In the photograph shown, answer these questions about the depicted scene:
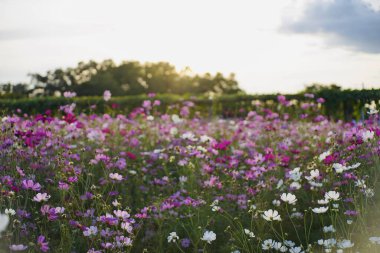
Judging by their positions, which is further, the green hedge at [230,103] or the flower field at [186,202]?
the green hedge at [230,103]

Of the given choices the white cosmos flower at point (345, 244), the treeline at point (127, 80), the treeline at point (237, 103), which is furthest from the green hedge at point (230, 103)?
the treeline at point (127, 80)

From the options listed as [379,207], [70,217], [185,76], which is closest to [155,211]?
[70,217]

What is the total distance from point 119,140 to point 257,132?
2188mm

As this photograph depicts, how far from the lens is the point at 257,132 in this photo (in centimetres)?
735

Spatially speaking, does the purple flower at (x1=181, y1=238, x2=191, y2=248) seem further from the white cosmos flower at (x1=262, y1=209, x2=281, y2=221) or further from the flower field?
the white cosmos flower at (x1=262, y1=209, x2=281, y2=221)

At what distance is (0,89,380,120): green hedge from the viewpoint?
425 inches

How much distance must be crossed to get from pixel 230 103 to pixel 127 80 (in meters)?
33.8

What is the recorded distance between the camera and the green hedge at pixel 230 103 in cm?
1080

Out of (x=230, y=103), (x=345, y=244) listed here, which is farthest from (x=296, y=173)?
(x=230, y=103)

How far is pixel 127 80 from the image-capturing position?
46656 millimetres

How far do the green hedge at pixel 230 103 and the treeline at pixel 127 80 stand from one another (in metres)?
27.2

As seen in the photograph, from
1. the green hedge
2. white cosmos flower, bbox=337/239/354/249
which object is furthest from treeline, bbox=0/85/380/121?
white cosmos flower, bbox=337/239/354/249

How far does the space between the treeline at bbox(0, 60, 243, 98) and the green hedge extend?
2720 centimetres

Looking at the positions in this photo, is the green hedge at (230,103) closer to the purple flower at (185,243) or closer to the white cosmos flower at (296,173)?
the white cosmos flower at (296,173)
